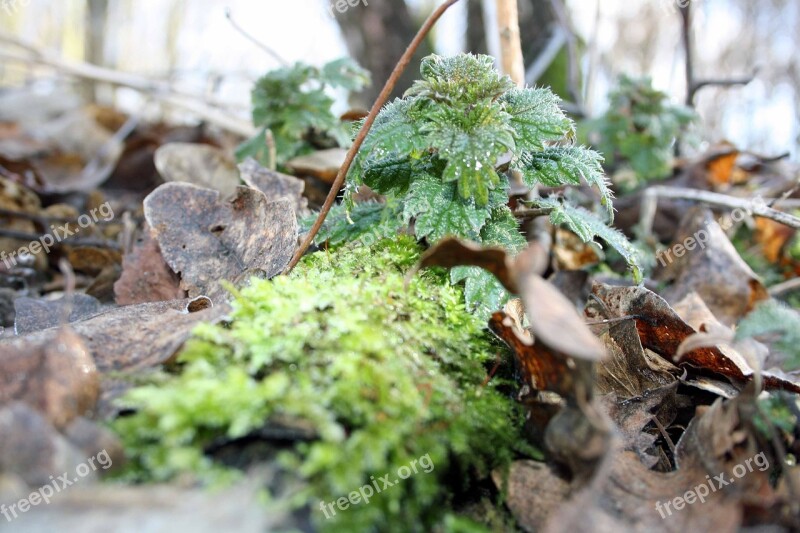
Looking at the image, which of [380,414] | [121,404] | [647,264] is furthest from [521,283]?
[647,264]

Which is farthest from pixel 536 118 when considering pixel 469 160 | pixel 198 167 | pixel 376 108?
pixel 198 167

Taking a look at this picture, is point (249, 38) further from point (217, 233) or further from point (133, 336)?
point (133, 336)

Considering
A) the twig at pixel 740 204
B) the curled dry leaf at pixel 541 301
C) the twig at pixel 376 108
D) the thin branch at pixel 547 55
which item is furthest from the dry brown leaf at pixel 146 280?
the thin branch at pixel 547 55

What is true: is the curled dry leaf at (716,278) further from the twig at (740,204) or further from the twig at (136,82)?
the twig at (136,82)

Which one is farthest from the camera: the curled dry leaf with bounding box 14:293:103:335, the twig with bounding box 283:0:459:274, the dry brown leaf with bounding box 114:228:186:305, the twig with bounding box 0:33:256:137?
the twig with bounding box 0:33:256:137

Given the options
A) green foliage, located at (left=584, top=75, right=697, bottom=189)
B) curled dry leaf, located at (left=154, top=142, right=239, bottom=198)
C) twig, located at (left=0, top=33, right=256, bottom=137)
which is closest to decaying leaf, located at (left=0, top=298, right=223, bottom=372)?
curled dry leaf, located at (left=154, top=142, right=239, bottom=198)

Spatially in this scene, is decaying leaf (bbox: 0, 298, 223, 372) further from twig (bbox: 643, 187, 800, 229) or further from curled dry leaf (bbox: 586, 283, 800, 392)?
twig (bbox: 643, 187, 800, 229)

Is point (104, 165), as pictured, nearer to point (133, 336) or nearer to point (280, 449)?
point (133, 336)
